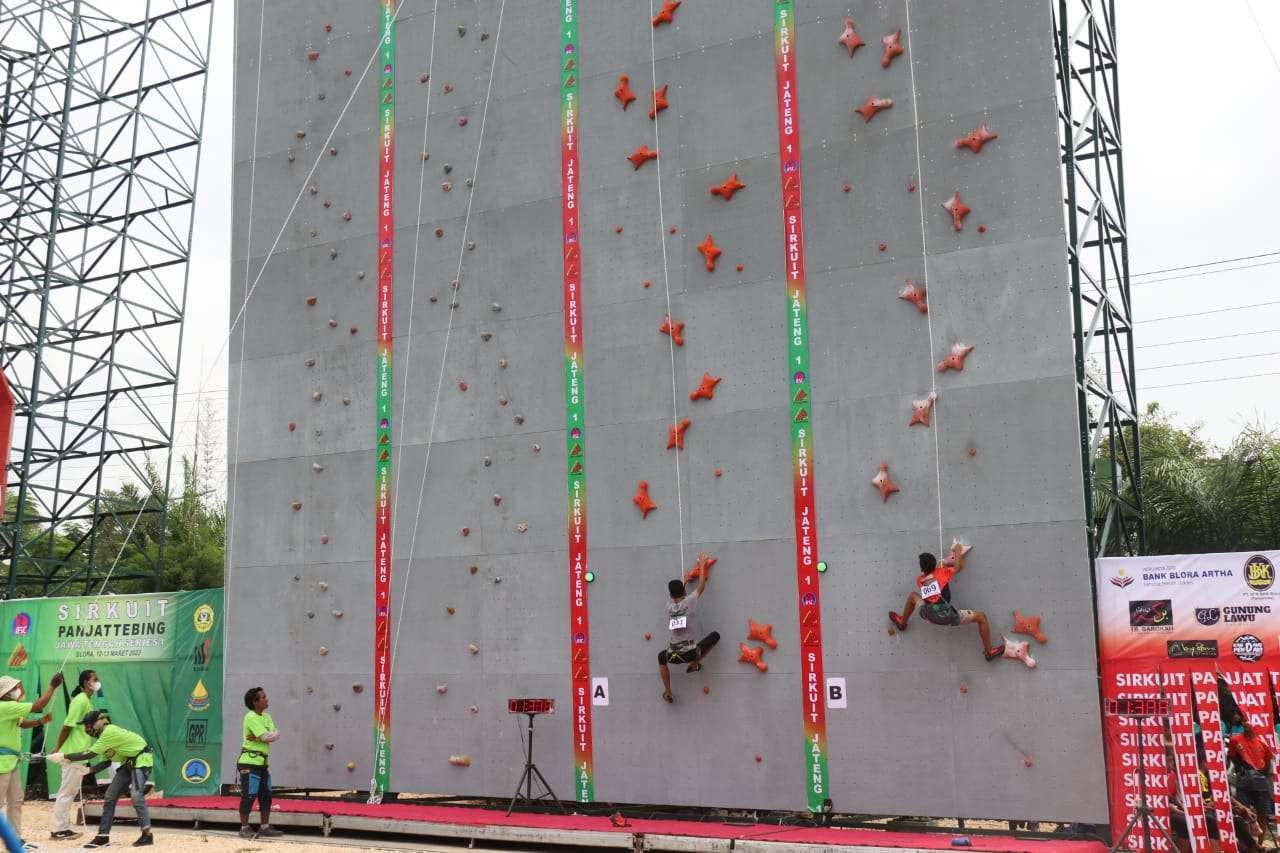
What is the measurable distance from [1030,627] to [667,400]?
400 centimetres

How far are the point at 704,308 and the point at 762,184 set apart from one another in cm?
131

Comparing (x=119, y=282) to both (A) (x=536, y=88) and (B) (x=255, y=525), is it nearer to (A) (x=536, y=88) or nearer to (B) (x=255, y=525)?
(B) (x=255, y=525)

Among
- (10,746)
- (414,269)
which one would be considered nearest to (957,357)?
(414,269)

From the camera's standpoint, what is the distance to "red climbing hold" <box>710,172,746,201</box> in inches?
437

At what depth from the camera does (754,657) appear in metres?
10.5

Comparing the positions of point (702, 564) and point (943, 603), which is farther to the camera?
point (702, 564)

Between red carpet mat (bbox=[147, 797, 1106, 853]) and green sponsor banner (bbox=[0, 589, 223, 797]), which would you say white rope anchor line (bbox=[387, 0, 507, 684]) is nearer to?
red carpet mat (bbox=[147, 797, 1106, 853])

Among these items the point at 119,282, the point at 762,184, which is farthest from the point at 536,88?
the point at 119,282

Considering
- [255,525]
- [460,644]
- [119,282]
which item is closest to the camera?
[460,644]

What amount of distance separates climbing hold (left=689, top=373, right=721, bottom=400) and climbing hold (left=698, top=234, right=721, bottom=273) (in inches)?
41.7

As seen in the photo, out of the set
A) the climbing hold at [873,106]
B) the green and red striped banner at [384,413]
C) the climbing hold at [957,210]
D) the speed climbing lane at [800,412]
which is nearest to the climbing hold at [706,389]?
the speed climbing lane at [800,412]

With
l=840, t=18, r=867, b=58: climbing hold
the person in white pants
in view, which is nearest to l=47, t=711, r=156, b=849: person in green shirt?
the person in white pants

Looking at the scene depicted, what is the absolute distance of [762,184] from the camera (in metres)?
11.0

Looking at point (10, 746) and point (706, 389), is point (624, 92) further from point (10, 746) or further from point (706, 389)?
point (10, 746)
